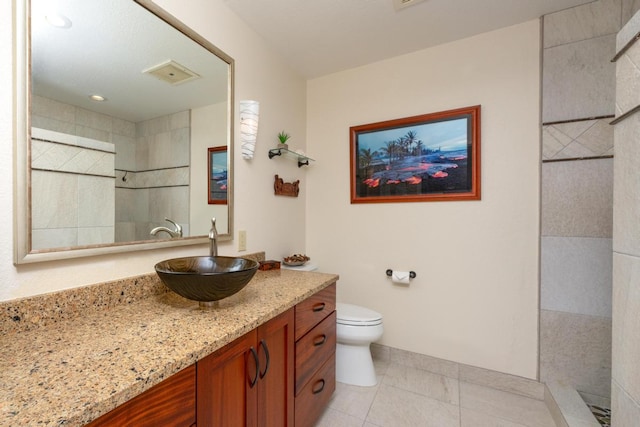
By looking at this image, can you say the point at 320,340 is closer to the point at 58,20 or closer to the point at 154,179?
the point at 154,179

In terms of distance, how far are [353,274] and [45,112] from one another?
201 cm

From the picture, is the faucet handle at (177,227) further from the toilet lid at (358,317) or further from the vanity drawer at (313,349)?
the toilet lid at (358,317)

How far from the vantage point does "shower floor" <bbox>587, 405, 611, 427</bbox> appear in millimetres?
1387

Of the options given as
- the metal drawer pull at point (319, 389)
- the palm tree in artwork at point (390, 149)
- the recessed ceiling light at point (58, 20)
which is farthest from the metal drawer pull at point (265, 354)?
the palm tree in artwork at point (390, 149)

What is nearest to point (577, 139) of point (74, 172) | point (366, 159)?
point (366, 159)

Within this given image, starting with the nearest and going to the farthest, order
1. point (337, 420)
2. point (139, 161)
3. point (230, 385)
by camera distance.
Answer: point (230, 385)
point (139, 161)
point (337, 420)

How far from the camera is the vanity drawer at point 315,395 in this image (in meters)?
1.27

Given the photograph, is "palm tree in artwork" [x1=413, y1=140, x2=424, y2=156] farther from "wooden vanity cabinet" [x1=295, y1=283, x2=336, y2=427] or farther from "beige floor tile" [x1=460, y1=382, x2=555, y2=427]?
"beige floor tile" [x1=460, y1=382, x2=555, y2=427]

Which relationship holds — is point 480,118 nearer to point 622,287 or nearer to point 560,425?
point 622,287

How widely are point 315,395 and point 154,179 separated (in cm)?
134

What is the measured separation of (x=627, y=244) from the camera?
0.91m

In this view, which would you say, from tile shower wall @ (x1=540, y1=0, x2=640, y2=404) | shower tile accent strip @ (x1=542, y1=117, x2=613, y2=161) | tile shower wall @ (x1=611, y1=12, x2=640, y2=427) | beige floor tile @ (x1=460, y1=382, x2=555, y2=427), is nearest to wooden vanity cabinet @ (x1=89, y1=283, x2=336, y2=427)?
beige floor tile @ (x1=460, y1=382, x2=555, y2=427)

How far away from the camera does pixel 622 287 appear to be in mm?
937

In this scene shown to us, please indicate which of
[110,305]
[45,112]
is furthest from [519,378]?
[45,112]
